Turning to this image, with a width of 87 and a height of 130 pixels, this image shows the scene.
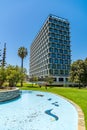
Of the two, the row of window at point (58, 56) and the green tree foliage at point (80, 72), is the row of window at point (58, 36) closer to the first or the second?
the row of window at point (58, 56)

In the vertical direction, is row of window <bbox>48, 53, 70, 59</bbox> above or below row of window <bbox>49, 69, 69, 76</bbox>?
above

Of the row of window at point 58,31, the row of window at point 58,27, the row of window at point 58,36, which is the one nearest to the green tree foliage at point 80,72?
the row of window at point 58,36

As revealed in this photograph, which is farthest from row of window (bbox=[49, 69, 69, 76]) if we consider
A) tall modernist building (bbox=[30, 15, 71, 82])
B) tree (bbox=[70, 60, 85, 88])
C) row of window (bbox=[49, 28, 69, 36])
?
tree (bbox=[70, 60, 85, 88])

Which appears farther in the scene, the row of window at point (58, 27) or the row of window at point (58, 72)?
the row of window at point (58, 27)

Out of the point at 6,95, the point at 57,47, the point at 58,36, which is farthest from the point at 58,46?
the point at 6,95

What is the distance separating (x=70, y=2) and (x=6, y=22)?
20587 mm

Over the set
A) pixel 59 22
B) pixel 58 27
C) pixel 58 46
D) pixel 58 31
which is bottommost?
pixel 58 46

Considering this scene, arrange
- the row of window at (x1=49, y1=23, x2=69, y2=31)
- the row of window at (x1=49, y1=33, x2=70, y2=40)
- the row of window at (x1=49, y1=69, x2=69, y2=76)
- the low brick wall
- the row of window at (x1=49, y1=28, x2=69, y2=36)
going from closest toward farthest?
1. the low brick wall
2. the row of window at (x1=49, y1=69, x2=69, y2=76)
3. the row of window at (x1=49, y1=33, x2=70, y2=40)
4. the row of window at (x1=49, y1=28, x2=69, y2=36)
5. the row of window at (x1=49, y1=23, x2=69, y2=31)

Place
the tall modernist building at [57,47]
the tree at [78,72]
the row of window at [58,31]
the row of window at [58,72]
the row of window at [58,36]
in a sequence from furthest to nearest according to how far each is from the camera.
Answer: the row of window at [58,31]
the row of window at [58,36]
the tall modernist building at [57,47]
the row of window at [58,72]
the tree at [78,72]

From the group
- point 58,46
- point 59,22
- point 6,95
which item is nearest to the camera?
point 6,95

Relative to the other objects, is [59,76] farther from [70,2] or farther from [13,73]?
[70,2]

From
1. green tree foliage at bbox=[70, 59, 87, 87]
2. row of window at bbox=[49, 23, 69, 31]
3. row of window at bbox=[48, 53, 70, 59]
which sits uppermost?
row of window at bbox=[49, 23, 69, 31]

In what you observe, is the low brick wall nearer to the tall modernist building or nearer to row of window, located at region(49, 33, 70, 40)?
the tall modernist building

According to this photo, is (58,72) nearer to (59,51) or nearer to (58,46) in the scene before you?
(59,51)
